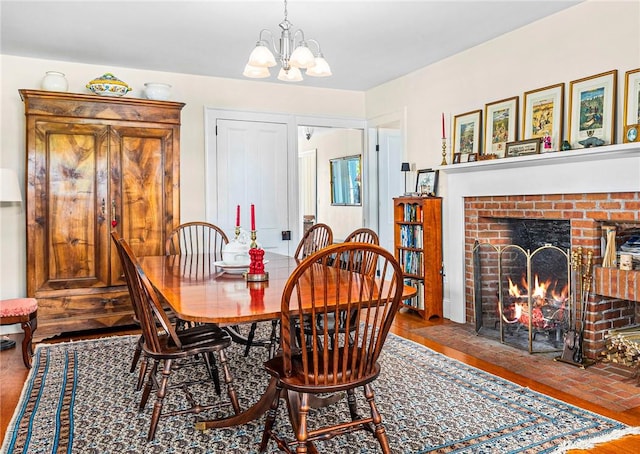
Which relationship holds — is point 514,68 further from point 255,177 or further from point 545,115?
point 255,177

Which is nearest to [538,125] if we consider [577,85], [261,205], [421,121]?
[577,85]

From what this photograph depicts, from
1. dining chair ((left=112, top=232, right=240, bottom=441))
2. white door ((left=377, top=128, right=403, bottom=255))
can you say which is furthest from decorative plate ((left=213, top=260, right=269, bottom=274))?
white door ((left=377, top=128, right=403, bottom=255))

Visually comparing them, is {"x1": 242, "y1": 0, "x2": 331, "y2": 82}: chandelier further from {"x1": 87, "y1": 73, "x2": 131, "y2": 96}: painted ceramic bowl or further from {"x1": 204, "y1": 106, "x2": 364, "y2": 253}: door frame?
{"x1": 204, "y1": 106, "x2": 364, "y2": 253}: door frame

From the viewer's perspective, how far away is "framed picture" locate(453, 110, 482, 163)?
13.5 feet

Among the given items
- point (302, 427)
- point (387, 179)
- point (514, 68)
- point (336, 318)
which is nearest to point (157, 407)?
point (302, 427)

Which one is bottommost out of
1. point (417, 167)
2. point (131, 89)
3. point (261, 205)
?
point (261, 205)

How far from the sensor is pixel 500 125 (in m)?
3.87

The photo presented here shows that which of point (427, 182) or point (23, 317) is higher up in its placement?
point (427, 182)

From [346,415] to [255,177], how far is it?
3.34 m

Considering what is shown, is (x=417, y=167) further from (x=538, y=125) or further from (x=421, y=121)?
(x=538, y=125)

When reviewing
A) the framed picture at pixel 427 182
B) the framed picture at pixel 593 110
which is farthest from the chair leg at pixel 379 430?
the framed picture at pixel 427 182

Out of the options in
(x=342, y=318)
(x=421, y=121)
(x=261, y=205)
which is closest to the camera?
(x=342, y=318)

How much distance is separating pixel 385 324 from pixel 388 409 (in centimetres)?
87

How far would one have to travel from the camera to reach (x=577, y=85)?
3.26 metres
